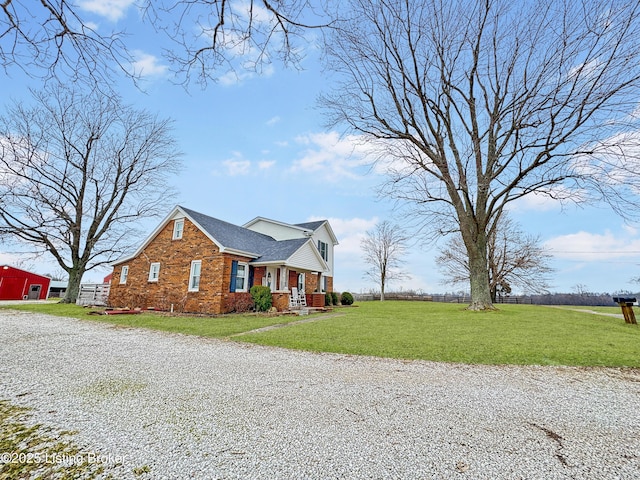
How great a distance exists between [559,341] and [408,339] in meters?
3.79

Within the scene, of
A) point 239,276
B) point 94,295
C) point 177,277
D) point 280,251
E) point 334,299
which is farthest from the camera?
point 334,299

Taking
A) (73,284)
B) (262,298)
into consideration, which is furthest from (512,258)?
(73,284)

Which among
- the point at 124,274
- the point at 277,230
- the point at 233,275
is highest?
the point at 277,230

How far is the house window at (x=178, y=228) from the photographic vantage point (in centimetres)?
1700

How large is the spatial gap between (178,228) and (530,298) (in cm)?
4338

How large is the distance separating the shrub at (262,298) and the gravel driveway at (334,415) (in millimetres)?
9941

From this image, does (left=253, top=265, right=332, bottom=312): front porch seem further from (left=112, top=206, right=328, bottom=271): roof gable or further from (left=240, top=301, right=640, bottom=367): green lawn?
(left=240, top=301, right=640, bottom=367): green lawn

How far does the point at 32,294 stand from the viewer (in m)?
33.0

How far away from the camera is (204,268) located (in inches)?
608

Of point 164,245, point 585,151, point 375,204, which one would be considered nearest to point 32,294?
point 164,245

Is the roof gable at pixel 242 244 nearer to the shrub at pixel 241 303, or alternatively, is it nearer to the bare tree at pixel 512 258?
the shrub at pixel 241 303

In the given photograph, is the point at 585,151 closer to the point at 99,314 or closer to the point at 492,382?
the point at 492,382

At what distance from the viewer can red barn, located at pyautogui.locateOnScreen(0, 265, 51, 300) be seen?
29.9 m

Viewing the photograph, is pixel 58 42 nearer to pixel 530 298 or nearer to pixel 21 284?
pixel 21 284
